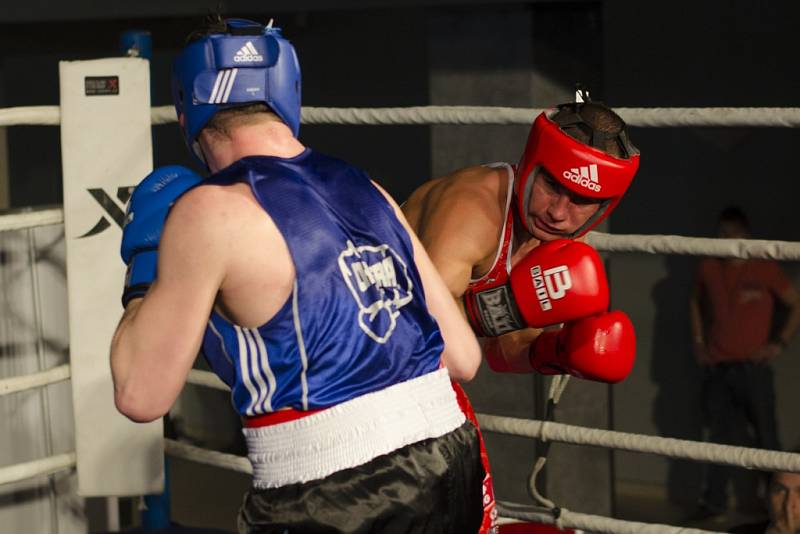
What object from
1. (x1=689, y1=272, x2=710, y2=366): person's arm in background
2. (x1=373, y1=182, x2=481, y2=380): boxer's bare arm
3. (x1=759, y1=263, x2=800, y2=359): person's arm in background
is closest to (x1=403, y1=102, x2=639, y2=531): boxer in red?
(x1=373, y1=182, x2=481, y2=380): boxer's bare arm

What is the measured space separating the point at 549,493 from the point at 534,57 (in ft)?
5.63

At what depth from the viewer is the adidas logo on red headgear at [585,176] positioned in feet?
7.04

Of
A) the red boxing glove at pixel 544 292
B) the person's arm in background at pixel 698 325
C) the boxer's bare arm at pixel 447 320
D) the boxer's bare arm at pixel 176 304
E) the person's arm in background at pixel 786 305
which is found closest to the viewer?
the boxer's bare arm at pixel 176 304

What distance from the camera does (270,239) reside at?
1.47 meters

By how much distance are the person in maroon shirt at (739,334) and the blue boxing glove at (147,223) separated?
12.8ft

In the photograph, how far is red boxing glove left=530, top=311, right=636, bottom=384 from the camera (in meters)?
2.17

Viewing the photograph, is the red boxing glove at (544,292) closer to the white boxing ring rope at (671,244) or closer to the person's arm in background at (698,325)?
the white boxing ring rope at (671,244)

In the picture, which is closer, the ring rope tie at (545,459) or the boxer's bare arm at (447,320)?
the boxer's bare arm at (447,320)

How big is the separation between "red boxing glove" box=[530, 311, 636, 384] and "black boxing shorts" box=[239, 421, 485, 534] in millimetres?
637

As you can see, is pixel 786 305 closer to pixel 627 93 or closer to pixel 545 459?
pixel 627 93

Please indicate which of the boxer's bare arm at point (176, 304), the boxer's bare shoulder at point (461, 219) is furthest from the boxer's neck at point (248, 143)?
the boxer's bare shoulder at point (461, 219)

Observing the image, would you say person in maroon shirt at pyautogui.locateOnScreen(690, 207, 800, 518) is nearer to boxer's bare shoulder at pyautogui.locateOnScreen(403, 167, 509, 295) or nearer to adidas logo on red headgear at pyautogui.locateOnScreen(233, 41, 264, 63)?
boxer's bare shoulder at pyautogui.locateOnScreen(403, 167, 509, 295)

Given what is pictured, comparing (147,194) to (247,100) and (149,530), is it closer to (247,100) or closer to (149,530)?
(247,100)

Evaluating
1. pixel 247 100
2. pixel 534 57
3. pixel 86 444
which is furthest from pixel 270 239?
pixel 534 57
